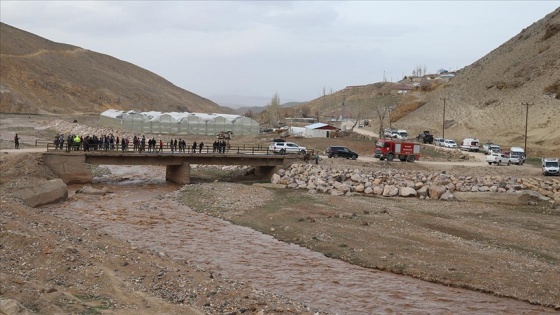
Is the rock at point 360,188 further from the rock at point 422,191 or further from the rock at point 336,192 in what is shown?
the rock at point 422,191

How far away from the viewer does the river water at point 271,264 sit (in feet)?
73.5

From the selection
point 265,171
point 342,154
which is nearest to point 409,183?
point 342,154

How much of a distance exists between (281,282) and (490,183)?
29.6 m

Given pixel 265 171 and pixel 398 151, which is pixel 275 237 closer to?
pixel 265 171

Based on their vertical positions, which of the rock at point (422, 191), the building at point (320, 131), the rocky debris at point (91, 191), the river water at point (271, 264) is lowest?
the river water at point (271, 264)

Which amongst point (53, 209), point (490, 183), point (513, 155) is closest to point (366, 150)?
point (513, 155)

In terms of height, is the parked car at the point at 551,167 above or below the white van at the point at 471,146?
below

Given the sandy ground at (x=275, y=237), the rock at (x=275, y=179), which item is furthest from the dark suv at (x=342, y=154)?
the sandy ground at (x=275, y=237)

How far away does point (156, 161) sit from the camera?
52.9 metres

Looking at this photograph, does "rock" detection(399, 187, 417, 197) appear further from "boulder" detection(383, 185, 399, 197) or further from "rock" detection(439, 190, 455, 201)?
"rock" detection(439, 190, 455, 201)

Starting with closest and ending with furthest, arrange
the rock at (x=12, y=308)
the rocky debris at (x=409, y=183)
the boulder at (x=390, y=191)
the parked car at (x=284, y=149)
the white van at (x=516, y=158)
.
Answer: the rock at (x=12, y=308), the rocky debris at (x=409, y=183), the boulder at (x=390, y=191), the parked car at (x=284, y=149), the white van at (x=516, y=158)

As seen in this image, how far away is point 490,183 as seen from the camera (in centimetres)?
4897

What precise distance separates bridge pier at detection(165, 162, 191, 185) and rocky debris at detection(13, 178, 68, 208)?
1294 cm

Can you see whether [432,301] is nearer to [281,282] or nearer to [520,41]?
[281,282]
